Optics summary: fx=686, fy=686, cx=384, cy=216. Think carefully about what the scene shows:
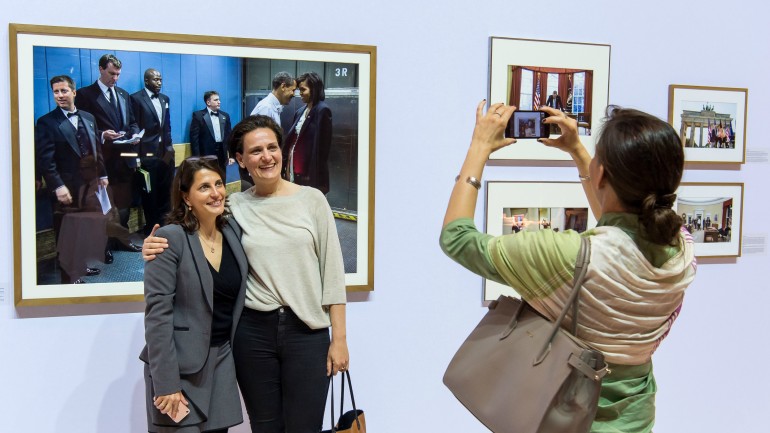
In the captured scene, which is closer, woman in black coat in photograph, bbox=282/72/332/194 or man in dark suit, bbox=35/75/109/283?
man in dark suit, bbox=35/75/109/283

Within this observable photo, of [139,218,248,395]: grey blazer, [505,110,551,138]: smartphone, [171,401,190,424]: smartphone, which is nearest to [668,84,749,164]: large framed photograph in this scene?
[505,110,551,138]: smartphone

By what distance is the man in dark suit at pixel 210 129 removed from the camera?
2661mm

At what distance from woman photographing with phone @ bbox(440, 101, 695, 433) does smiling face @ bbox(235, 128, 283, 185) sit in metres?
0.98

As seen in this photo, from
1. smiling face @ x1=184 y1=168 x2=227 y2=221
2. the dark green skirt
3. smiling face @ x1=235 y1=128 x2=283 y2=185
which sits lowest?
the dark green skirt

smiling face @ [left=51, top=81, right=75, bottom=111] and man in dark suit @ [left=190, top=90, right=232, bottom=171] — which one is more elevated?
smiling face @ [left=51, top=81, right=75, bottom=111]

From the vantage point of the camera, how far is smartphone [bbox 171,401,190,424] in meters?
2.11

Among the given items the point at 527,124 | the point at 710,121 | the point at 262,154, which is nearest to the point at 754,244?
the point at 710,121

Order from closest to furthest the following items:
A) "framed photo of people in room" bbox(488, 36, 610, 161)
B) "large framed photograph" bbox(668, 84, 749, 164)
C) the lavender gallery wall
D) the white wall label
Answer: the lavender gallery wall < "framed photo of people in room" bbox(488, 36, 610, 161) < "large framed photograph" bbox(668, 84, 749, 164) < the white wall label

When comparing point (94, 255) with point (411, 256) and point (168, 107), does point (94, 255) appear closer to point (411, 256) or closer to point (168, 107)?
point (168, 107)

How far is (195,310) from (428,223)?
3.96 ft

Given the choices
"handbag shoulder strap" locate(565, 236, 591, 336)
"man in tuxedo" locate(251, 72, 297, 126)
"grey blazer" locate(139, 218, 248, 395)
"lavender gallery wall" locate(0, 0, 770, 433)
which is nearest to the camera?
"handbag shoulder strap" locate(565, 236, 591, 336)

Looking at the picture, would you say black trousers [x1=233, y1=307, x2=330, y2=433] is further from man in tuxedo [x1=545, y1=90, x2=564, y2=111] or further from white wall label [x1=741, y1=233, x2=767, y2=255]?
white wall label [x1=741, y1=233, x2=767, y2=255]

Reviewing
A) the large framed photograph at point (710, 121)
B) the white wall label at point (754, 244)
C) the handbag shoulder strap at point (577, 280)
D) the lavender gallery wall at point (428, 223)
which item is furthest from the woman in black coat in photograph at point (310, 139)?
the white wall label at point (754, 244)

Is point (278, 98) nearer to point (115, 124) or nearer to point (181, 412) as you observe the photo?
point (115, 124)
